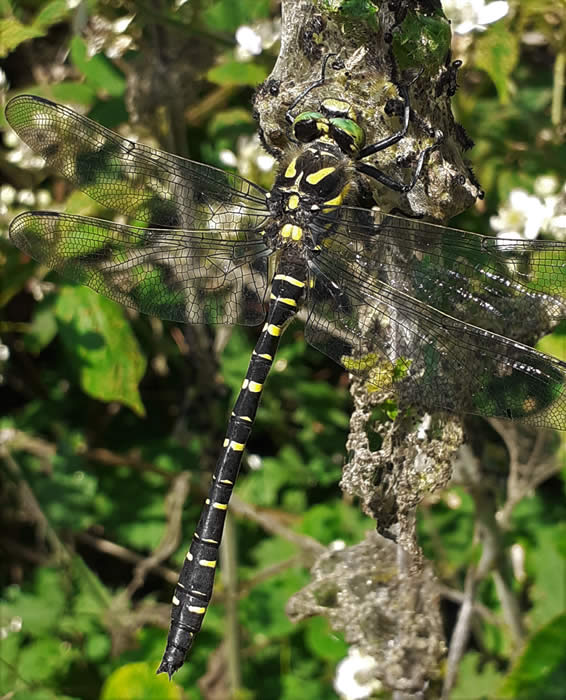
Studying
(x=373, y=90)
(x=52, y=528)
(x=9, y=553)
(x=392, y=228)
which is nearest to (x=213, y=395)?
(x=52, y=528)

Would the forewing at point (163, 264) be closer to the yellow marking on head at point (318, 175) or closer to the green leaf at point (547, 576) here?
the yellow marking on head at point (318, 175)

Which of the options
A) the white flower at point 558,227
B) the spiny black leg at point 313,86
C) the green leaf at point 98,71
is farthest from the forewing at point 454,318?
the green leaf at point 98,71

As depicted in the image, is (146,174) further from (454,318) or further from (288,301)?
(454,318)

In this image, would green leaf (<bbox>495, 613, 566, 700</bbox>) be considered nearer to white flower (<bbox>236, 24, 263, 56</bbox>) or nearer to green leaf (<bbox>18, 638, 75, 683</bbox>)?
green leaf (<bbox>18, 638, 75, 683</bbox>)

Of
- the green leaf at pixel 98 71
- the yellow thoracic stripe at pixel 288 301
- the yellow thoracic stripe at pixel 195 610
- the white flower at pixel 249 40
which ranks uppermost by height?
the green leaf at pixel 98 71

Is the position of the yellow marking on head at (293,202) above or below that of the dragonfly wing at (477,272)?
above

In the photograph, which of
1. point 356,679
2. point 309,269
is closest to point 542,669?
point 356,679

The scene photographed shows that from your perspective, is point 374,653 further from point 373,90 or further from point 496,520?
point 373,90

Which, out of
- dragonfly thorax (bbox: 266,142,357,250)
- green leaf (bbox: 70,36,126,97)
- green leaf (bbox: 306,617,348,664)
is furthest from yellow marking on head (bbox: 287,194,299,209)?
green leaf (bbox: 306,617,348,664)
